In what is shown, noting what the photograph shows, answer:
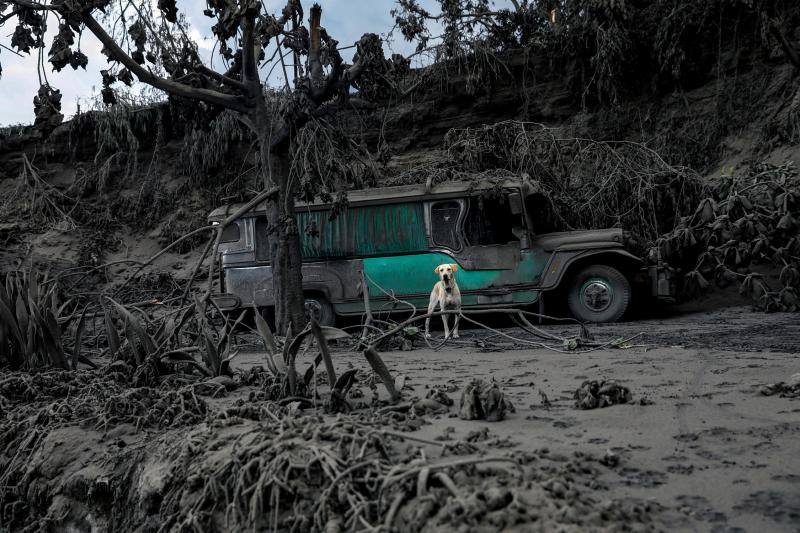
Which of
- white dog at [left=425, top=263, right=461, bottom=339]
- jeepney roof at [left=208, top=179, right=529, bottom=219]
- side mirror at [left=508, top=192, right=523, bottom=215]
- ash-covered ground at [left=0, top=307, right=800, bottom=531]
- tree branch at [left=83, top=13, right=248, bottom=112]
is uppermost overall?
tree branch at [left=83, top=13, right=248, bottom=112]

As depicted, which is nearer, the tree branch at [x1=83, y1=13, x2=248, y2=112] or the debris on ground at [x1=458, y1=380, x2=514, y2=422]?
the debris on ground at [x1=458, y1=380, x2=514, y2=422]

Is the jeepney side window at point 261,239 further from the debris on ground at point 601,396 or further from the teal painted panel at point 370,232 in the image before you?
the debris on ground at point 601,396

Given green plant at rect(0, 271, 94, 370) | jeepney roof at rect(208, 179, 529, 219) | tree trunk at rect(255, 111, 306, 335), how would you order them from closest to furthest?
green plant at rect(0, 271, 94, 370) < tree trunk at rect(255, 111, 306, 335) < jeepney roof at rect(208, 179, 529, 219)

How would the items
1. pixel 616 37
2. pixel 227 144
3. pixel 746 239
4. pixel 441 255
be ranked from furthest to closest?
pixel 227 144, pixel 616 37, pixel 441 255, pixel 746 239

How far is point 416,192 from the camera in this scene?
386 inches

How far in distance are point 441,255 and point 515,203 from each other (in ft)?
4.06

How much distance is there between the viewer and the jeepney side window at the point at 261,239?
10.2 meters

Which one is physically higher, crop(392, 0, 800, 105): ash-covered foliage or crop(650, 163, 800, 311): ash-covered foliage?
crop(392, 0, 800, 105): ash-covered foliage

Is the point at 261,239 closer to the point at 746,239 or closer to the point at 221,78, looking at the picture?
the point at 221,78

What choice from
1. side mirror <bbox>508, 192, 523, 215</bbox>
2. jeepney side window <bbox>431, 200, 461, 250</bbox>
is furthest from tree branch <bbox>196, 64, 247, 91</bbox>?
side mirror <bbox>508, 192, 523, 215</bbox>

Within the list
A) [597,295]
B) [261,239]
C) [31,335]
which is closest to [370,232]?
[261,239]

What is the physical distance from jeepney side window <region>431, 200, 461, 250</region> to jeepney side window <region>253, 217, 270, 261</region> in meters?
2.48

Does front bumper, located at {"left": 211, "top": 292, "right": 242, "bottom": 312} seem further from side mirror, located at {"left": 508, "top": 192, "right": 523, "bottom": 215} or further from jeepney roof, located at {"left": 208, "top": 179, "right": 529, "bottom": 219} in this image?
side mirror, located at {"left": 508, "top": 192, "right": 523, "bottom": 215}

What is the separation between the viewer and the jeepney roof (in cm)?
952
